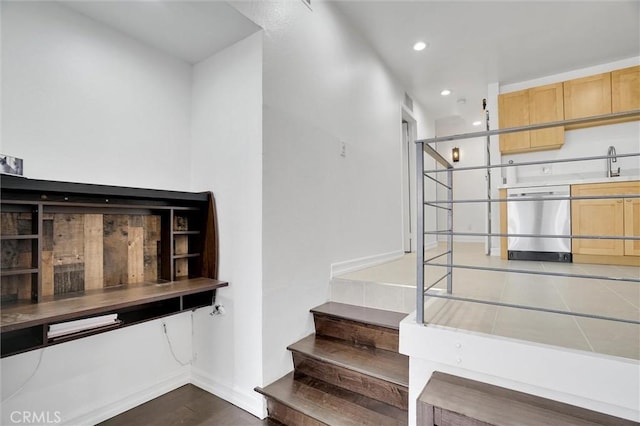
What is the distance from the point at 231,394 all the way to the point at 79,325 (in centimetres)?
105

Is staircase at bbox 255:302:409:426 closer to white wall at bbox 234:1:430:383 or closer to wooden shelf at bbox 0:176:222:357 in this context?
white wall at bbox 234:1:430:383

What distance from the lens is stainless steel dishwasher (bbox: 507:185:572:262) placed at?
359 cm

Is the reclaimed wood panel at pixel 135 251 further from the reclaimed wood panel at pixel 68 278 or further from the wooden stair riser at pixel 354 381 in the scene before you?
the wooden stair riser at pixel 354 381

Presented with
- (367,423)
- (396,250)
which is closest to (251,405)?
(367,423)

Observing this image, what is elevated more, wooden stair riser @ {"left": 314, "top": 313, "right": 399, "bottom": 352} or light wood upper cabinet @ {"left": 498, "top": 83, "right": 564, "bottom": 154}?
light wood upper cabinet @ {"left": 498, "top": 83, "right": 564, "bottom": 154}

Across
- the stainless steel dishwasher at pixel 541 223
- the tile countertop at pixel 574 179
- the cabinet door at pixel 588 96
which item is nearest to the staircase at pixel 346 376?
the stainless steel dishwasher at pixel 541 223

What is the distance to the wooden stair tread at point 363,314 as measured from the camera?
2.01 m

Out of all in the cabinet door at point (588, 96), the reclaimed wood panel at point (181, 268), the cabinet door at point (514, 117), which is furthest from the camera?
the cabinet door at point (514, 117)

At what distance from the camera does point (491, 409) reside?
117cm

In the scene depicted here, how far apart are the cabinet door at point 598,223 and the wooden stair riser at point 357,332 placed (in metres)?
2.99

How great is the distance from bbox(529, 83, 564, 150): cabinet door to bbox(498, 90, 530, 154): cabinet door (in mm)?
70

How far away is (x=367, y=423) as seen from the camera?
159 cm

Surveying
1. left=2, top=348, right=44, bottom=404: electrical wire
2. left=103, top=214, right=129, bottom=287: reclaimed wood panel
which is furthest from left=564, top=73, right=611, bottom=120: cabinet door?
left=2, top=348, right=44, bottom=404: electrical wire

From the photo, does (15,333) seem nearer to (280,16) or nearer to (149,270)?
(149,270)
